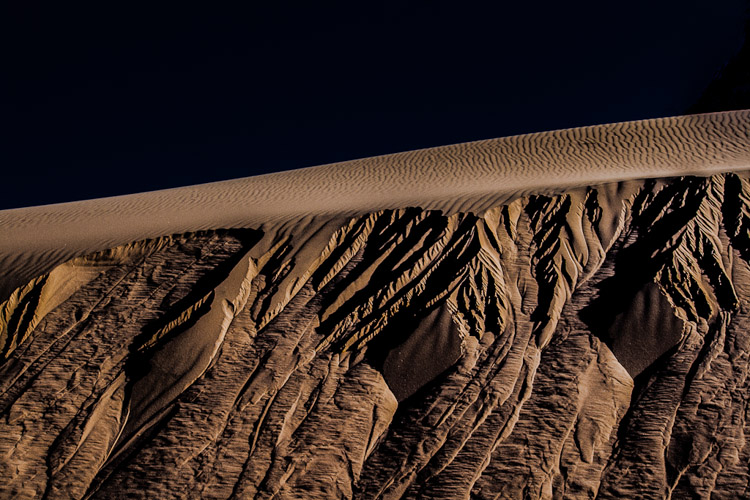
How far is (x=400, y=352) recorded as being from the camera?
7.10 meters

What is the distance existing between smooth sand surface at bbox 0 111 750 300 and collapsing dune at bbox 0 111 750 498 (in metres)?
0.22

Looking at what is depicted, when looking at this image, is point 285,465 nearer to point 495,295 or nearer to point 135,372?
point 135,372

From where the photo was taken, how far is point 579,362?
6.66 m

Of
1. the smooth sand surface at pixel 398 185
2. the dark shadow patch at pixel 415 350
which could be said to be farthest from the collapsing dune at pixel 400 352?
the smooth sand surface at pixel 398 185

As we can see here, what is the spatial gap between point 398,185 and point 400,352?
774 cm

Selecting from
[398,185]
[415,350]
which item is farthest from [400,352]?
[398,185]

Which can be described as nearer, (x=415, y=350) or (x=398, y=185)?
(x=415, y=350)

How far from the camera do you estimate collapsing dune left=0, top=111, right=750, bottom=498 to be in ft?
19.9

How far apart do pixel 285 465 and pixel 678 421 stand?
4.02 meters

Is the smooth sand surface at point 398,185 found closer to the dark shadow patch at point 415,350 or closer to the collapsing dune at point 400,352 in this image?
the collapsing dune at point 400,352

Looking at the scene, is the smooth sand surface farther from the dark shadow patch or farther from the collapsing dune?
the dark shadow patch

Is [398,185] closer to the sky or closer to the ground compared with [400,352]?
closer to the sky

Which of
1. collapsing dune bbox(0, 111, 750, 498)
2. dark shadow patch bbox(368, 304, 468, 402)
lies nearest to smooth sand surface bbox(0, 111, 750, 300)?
collapsing dune bbox(0, 111, 750, 498)

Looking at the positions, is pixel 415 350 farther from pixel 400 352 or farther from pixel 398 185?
pixel 398 185
